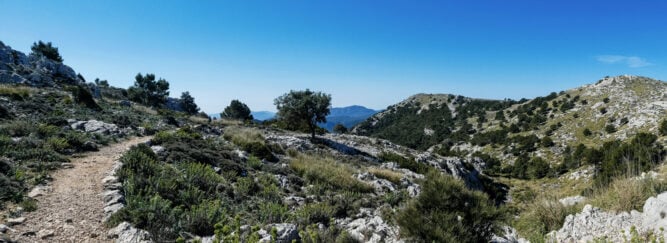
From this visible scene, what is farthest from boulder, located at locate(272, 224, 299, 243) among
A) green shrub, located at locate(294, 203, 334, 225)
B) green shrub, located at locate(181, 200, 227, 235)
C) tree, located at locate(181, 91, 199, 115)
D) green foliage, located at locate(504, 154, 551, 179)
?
tree, located at locate(181, 91, 199, 115)

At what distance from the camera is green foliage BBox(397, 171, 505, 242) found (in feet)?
18.3

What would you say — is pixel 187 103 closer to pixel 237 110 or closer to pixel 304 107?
pixel 237 110

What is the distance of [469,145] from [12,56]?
9368cm

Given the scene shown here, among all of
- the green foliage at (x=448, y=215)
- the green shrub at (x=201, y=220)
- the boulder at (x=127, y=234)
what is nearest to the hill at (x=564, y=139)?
the green foliage at (x=448, y=215)

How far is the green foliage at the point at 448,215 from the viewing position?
558cm

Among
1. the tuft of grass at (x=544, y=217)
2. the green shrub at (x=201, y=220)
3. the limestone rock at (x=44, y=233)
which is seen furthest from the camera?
the tuft of grass at (x=544, y=217)

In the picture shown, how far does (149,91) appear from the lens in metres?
65.9

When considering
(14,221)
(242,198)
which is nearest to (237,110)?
(242,198)

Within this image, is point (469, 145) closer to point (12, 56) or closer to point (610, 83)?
point (610, 83)

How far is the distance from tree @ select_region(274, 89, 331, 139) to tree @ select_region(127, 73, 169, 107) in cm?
4592

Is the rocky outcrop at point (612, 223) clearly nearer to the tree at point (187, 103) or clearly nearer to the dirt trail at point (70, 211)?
the dirt trail at point (70, 211)

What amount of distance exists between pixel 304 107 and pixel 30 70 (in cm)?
Result: 4521

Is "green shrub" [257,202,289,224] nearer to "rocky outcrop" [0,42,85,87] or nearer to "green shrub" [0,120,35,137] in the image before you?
"green shrub" [0,120,35,137]

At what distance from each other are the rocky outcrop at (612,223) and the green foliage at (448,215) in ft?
3.91
